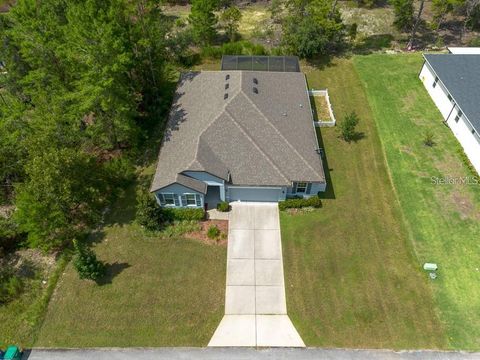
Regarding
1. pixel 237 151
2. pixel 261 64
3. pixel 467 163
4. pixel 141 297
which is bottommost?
pixel 141 297

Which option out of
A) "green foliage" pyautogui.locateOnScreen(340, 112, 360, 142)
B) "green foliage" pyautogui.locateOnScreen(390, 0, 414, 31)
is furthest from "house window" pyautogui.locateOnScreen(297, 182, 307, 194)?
"green foliage" pyautogui.locateOnScreen(390, 0, 414, 31)

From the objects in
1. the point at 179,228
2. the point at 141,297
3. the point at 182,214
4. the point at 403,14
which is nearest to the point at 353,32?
the point at 403,14

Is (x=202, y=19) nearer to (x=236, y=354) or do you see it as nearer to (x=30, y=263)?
(x=30, y=263)

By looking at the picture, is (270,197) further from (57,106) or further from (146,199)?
(57,106)

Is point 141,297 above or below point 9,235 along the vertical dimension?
below

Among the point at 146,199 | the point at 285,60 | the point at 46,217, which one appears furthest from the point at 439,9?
the point at 46,217

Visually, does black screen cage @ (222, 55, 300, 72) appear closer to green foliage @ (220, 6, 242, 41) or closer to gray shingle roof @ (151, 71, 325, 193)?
gray shingle roof @ (151, 71, 325, 193)
